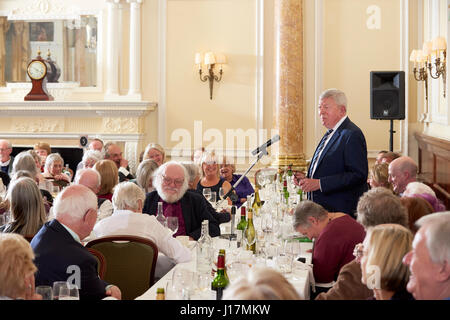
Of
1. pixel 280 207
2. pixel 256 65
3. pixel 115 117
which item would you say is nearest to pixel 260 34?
pixel 256 65

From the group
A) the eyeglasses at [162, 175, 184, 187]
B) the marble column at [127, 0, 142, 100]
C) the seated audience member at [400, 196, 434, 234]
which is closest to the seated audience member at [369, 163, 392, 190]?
the eyeglasses at [162, 175, 184, 187]

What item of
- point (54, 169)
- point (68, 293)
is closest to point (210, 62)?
point (54, 169)

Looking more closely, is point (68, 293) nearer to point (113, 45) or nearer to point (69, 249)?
point (69, 249)

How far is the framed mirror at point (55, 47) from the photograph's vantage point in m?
10.7

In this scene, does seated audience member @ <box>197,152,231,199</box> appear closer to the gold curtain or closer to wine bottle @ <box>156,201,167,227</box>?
wine bottle @ <box>156,201,167,227</box>

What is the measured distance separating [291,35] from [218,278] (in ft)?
22.6

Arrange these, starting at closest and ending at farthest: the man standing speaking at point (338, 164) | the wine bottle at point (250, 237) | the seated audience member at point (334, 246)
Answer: the seated audience member at point (334, 246)
the wine bottle at point (250, 237)
the man standing speaking at point (338, 164)

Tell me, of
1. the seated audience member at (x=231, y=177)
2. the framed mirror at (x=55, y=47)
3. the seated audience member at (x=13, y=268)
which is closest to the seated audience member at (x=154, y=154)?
the seated audience member at (x=231, y=177)

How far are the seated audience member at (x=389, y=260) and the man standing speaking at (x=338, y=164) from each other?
2.79 meters

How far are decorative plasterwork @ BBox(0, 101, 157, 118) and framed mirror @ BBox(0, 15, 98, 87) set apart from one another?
47cm

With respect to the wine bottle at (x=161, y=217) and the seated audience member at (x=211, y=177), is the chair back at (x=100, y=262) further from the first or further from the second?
the seated audience member at (x=211, y=177)

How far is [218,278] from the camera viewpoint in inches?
131

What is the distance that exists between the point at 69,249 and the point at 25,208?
1.11m
